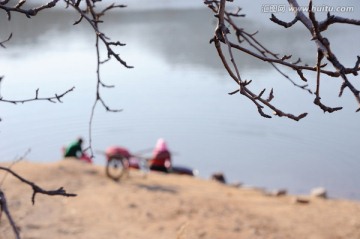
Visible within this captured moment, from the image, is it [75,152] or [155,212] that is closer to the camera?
[155,212]

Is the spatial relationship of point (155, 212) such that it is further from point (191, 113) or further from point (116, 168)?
Answer: point (191, 113)

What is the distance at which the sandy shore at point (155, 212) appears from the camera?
535cm

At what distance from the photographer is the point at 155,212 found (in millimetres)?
5891

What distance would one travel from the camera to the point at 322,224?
5859 mm

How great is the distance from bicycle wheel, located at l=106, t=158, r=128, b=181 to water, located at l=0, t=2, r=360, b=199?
2.73 metres

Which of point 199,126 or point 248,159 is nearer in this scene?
point 248,159

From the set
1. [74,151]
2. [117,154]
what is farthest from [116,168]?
[74,151]

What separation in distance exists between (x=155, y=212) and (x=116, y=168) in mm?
1675

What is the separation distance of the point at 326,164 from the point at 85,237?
614 centimetres

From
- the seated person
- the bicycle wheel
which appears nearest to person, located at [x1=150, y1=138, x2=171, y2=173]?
the seated person

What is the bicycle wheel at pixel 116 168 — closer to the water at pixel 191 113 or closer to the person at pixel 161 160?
the person at pixel 161 160

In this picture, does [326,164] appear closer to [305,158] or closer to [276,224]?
[305,158]

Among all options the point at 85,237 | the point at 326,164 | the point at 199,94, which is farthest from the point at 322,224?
the point at 199,94

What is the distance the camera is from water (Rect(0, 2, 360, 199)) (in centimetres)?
1038
